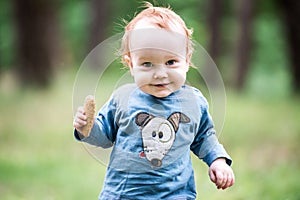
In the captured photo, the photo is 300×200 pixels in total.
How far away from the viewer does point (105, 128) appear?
3.64 meters

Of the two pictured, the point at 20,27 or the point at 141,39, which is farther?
the point at 20,27

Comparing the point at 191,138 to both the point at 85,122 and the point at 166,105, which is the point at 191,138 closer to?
the point at 166,105

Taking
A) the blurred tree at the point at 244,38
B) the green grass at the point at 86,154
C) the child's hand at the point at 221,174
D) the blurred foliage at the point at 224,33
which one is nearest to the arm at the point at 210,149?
the child's hand at the point at 221,174

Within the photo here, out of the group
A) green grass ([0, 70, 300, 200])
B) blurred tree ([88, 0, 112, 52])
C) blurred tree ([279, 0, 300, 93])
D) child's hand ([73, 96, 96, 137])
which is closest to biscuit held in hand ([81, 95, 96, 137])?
child's hand ([73, 96, 96, 137])

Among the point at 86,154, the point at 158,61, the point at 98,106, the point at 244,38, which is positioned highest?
the point at 244,38

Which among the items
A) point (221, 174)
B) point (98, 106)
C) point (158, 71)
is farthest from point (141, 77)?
point (98, 106)

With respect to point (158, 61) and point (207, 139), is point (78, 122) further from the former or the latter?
point (207, 139)

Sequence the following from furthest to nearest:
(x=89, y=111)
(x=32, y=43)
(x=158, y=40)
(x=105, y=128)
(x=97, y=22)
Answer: (x=97, y=22)
(x=32, y=43)
(x=105, y=128)
(x=158, y=40)
(x=89, y=111)

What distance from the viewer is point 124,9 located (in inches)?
1403

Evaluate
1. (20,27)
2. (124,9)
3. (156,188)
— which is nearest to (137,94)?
(156,188)

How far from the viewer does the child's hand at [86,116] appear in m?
3.37

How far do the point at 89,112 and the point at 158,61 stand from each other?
1.28 feet

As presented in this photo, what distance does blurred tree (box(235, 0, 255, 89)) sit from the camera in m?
20.2

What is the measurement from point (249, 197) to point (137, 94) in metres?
2.42
